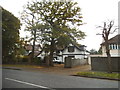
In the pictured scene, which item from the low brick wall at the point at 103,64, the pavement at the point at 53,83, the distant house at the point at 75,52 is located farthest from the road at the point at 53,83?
the distant house at the point at 75,52

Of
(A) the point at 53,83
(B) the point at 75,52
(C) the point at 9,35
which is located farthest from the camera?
(B) the point at 75,52

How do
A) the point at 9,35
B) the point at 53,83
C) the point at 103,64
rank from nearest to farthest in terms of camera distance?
1. the point at 53,83
2. the point at 103,64
3. the point at 9,35

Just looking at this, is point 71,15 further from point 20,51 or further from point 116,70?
point 20,51

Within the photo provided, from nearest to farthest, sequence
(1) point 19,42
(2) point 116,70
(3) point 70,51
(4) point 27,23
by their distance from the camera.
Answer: (2) point 116,70, (4) point 27,23, (1) point 19,42, (3) point 70,51

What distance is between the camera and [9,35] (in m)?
31.7

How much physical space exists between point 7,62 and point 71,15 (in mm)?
18918

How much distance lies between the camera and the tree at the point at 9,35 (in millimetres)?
31538

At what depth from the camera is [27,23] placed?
29.0 m

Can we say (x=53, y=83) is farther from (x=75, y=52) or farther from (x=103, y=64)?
(x=75, y=52)

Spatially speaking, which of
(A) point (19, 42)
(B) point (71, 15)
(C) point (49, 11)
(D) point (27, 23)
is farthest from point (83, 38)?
(A) point (19, 42)

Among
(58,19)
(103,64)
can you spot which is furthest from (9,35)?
(103,64)

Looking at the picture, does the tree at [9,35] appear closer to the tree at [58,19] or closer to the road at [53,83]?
the tree at [58,19]

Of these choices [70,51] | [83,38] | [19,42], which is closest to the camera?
[83,38]

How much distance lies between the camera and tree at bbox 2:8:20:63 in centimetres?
3154
